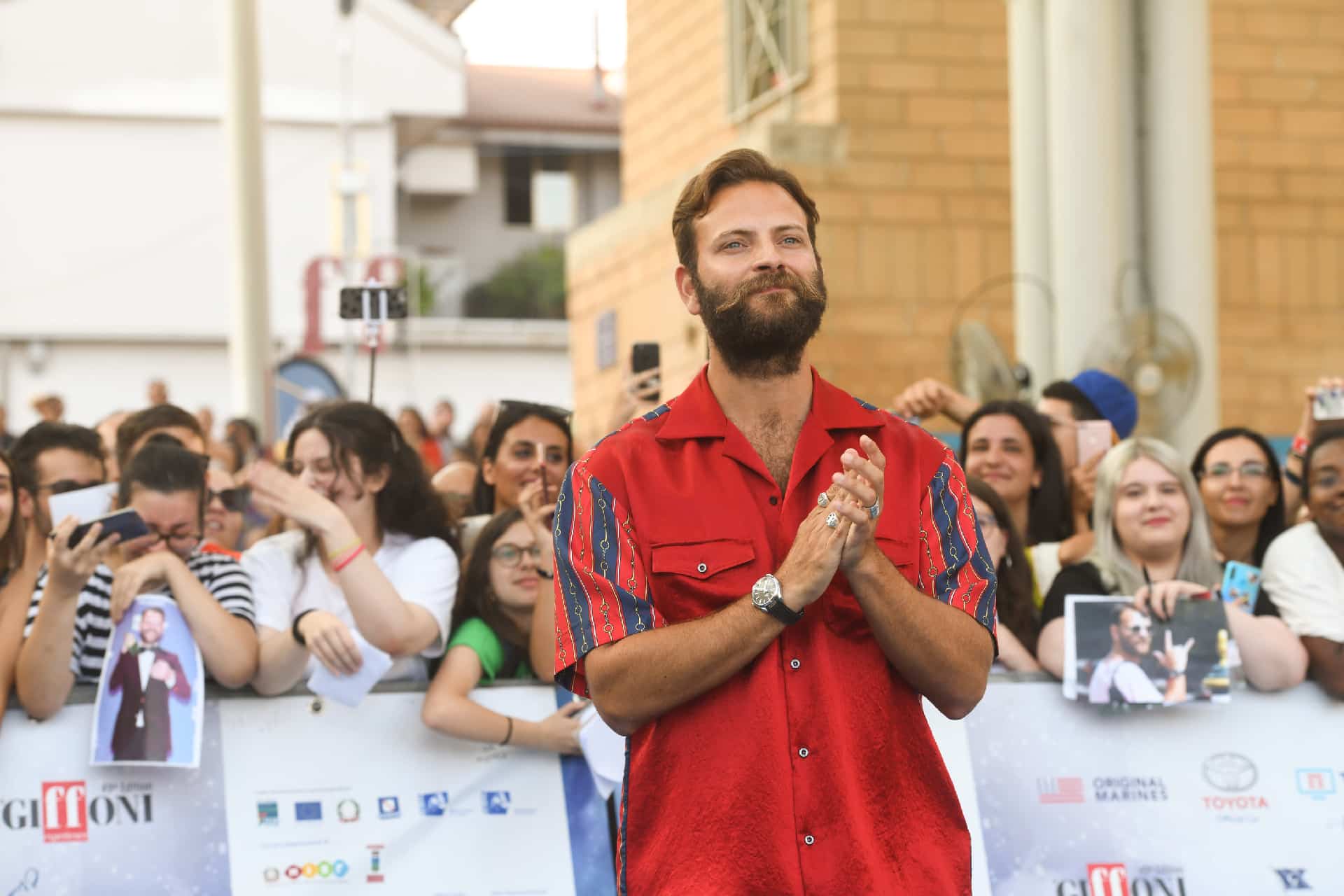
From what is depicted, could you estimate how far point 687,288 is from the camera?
351cm

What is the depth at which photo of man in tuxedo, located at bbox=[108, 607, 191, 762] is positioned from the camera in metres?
5.27

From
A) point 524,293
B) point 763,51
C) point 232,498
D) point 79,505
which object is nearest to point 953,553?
point 79,505

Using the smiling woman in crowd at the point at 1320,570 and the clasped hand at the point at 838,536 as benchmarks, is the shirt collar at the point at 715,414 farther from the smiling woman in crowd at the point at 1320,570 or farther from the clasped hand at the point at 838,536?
the smiling woman in crowd at the point at 1320,570

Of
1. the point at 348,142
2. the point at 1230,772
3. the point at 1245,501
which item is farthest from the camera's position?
the point at 348,142

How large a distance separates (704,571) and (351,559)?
1986mm

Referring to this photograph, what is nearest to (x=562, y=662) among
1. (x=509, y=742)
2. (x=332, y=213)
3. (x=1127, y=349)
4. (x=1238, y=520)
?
(x=509, y=742)

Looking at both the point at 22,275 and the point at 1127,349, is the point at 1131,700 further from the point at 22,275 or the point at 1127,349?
the point at 22,275

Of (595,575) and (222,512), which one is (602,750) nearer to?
(595,575)

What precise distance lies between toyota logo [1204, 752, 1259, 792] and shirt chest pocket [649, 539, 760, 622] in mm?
2774

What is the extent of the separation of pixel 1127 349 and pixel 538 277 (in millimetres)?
37368

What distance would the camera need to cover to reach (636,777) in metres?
3.39

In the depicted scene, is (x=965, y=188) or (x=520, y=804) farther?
(x=965, y=188)

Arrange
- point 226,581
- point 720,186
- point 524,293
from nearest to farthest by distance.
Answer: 1. point 720,186
2. point 226,581
3. point 524,293

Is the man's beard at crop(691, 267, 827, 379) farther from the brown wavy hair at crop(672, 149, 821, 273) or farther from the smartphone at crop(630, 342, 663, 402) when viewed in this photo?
the smartphone at crop(630, 342, 663, 402)
